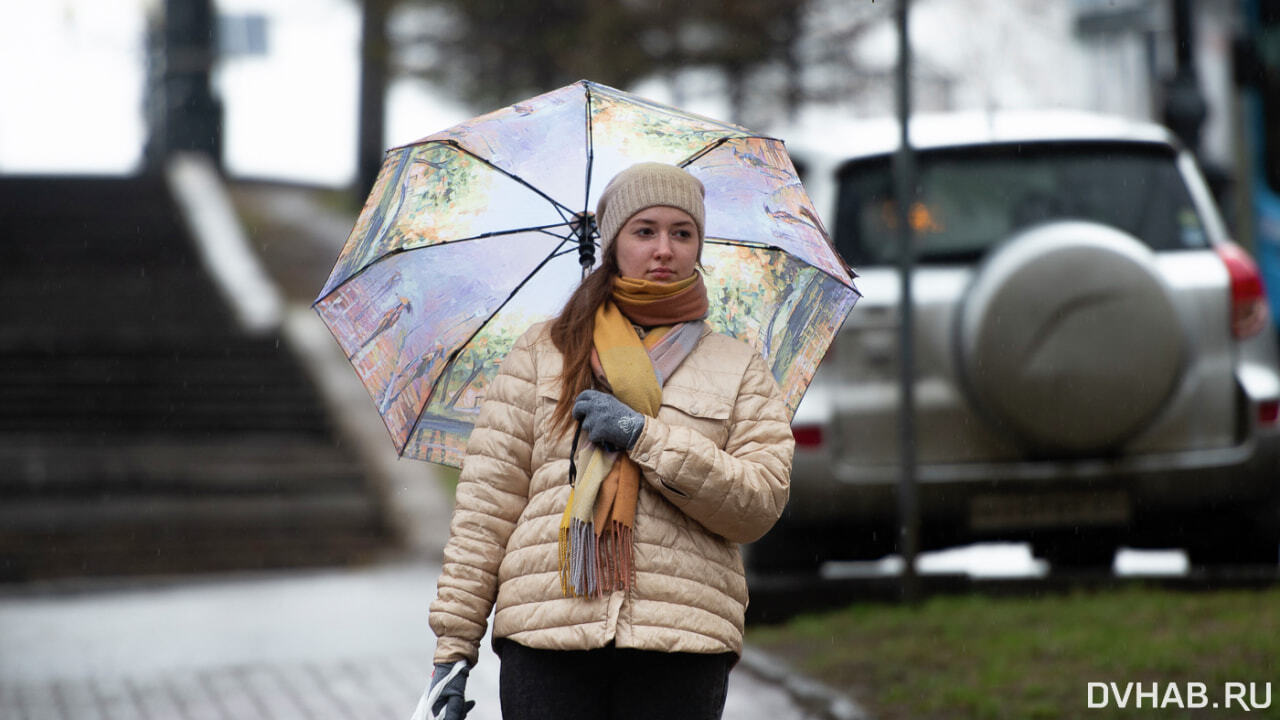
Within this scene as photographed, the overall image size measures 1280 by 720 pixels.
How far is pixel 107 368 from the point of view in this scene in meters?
15.4

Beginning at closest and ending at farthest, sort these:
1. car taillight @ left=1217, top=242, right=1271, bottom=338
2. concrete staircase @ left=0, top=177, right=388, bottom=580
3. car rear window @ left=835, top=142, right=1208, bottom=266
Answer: car taillight @ left=1217, top=242, right=1271, bottom=338
car rear window @ left=835, top=142, right=1208, bottom=266
concrete staircase @ left=0, top=177, right=388, bottom=580

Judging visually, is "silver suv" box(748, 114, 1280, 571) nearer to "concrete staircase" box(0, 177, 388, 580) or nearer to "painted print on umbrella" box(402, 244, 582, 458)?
"painted print on umbrella" box(402, 244, 582, 458)

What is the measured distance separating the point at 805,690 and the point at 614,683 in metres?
3.20

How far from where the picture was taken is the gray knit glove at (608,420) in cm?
284

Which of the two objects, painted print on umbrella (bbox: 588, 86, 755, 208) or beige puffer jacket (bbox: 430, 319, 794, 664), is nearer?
beige puffer jacket (bbox: 430, 319, 794, 664)

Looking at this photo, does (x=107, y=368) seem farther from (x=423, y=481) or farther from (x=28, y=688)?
(x=28, y=688)

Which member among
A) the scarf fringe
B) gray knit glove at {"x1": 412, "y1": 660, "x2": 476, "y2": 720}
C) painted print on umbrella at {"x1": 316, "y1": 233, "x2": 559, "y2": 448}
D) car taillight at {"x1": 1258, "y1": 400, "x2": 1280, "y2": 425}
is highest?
painted print on umbrella at {"x1": 316, "y1": 233, "x2": 559, "y2": 448}

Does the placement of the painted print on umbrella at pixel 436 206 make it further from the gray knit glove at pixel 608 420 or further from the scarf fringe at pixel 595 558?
the scarf fringe at pixel 595 558

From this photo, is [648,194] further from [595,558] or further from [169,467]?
[169,467]

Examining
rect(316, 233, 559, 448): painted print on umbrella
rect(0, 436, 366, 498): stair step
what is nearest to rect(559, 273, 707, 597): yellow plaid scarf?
rect(316, 233, 559, 448): painted print on umbrella

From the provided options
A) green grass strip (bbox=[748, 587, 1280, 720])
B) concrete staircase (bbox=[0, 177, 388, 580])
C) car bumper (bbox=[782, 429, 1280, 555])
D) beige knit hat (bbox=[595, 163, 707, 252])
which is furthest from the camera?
concrete staircase (bbox=[0, 177, 388, 580])

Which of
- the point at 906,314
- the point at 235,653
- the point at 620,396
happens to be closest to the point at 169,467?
the point at 235,653

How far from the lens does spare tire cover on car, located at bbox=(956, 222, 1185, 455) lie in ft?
21.9

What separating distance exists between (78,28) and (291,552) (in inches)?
1005
